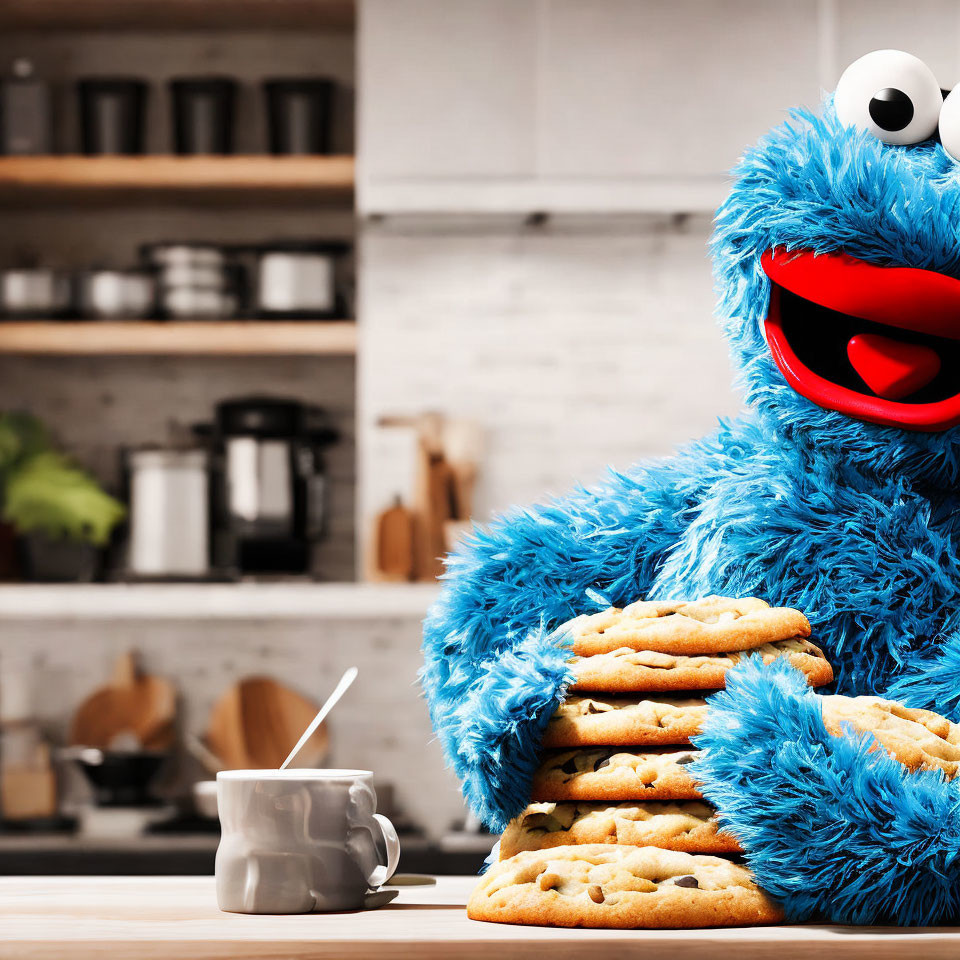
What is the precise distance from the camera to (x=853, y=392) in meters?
0.59

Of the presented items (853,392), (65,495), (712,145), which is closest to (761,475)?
(853,392)

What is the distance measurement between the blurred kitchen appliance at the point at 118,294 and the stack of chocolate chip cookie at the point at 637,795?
228cm

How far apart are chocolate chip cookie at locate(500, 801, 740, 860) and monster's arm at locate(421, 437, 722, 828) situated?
1.8 inches

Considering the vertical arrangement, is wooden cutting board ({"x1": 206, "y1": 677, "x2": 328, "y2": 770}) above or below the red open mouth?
below

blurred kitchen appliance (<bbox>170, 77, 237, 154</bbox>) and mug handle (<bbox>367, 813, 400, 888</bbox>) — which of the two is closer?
mug handle (<bbox>367, 813, 400, 888</bbox>)

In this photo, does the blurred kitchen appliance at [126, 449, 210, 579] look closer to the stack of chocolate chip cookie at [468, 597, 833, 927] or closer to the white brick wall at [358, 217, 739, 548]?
the white brick wall at [358, 217, 739, 548]

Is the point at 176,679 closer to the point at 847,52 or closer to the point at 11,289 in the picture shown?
the point at 11,289

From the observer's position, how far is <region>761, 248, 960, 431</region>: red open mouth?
0.56 meters

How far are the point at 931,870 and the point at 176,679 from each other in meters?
2.51

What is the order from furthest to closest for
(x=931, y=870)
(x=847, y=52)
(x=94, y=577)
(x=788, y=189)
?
1. (x=94, y=577)
2. (x=847, y=52)
3. (x=788, y=189)
4. (x=931, y=870)

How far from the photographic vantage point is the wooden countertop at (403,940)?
0.44 meters

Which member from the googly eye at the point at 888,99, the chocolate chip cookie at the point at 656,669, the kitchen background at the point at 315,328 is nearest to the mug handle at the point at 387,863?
the chocolate chip cookie at the point at 656,669

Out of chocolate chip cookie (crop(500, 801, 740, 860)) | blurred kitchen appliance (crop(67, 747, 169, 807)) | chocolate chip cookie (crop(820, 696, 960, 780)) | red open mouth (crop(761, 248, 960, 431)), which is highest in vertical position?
red open mouth (crop(761, 248, 960, 431))

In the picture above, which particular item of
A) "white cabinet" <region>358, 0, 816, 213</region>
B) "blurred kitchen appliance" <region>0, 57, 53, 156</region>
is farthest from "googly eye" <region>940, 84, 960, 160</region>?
"blurred kitchen appliance" <region>0, 57, 53, 156</region>
